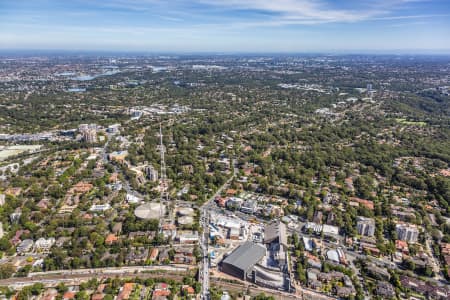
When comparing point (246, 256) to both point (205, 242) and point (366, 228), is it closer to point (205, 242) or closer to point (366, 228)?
point (205, 242)

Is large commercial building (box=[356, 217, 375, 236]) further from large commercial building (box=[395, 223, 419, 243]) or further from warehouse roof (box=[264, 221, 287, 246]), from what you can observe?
warehouse roof (box=[264, 221, 287, 246])

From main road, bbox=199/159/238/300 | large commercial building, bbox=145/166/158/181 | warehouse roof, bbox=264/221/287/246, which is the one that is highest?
large commercial building, bbox=145/166/158/181

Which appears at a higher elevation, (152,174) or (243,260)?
(152,174)

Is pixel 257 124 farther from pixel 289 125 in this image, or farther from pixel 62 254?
pixel 62 254

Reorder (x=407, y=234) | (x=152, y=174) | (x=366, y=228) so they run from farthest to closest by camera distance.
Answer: (x=152, y=174) → (x=366, y=228) → (x=407, y=234)

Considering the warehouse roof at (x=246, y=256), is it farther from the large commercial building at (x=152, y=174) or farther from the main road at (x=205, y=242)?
the large commercial building at (x=152, y=174)

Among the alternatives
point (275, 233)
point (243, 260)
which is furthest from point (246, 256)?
point (275, 233)

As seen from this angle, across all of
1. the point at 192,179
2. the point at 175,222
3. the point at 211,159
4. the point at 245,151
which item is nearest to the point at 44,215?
the point at 175,222

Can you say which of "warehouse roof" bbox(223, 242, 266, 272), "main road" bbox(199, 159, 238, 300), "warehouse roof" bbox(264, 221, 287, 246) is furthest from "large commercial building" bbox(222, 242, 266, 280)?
"warehouse roof" bbox(264, 221, 287, 246)
